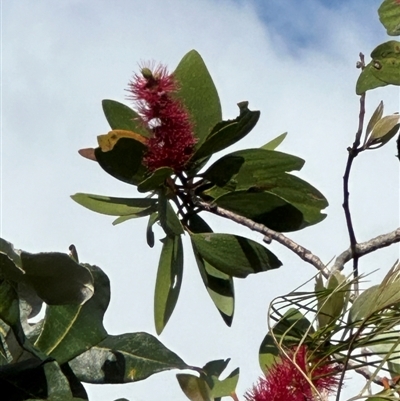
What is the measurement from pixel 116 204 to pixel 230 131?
228mm

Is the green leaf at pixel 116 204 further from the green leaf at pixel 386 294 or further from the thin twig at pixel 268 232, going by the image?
the green leaf at pixel 386 294

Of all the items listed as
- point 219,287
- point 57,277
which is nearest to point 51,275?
point 57,277

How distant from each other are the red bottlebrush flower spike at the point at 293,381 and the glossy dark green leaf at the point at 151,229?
13.9 inches

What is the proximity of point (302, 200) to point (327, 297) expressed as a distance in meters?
0.21

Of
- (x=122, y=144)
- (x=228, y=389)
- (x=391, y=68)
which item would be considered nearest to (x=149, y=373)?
(x=228, y=389)

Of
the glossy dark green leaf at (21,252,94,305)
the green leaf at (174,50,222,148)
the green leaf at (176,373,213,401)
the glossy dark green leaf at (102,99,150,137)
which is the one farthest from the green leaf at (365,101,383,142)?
the glossy dark green leaf at (21,252,94,305)

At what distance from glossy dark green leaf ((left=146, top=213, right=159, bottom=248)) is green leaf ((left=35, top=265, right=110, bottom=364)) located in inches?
15.1

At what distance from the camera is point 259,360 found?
884 millimetres

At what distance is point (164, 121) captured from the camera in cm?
97

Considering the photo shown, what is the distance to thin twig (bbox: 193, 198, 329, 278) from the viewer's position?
925 mm

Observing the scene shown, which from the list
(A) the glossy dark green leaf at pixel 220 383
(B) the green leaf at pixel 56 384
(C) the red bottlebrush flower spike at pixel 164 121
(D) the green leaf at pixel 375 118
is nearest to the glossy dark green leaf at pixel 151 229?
(C) the red bottlebrush flower spike at pixel 164 121

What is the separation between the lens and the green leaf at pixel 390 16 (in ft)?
3.70

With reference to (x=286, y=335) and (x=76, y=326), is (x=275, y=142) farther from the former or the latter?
(x=76, y=326)

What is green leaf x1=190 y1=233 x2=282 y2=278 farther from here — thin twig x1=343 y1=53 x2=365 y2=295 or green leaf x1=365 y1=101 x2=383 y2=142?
green leaf x1=365 y1=101 x2=383 y2=142
